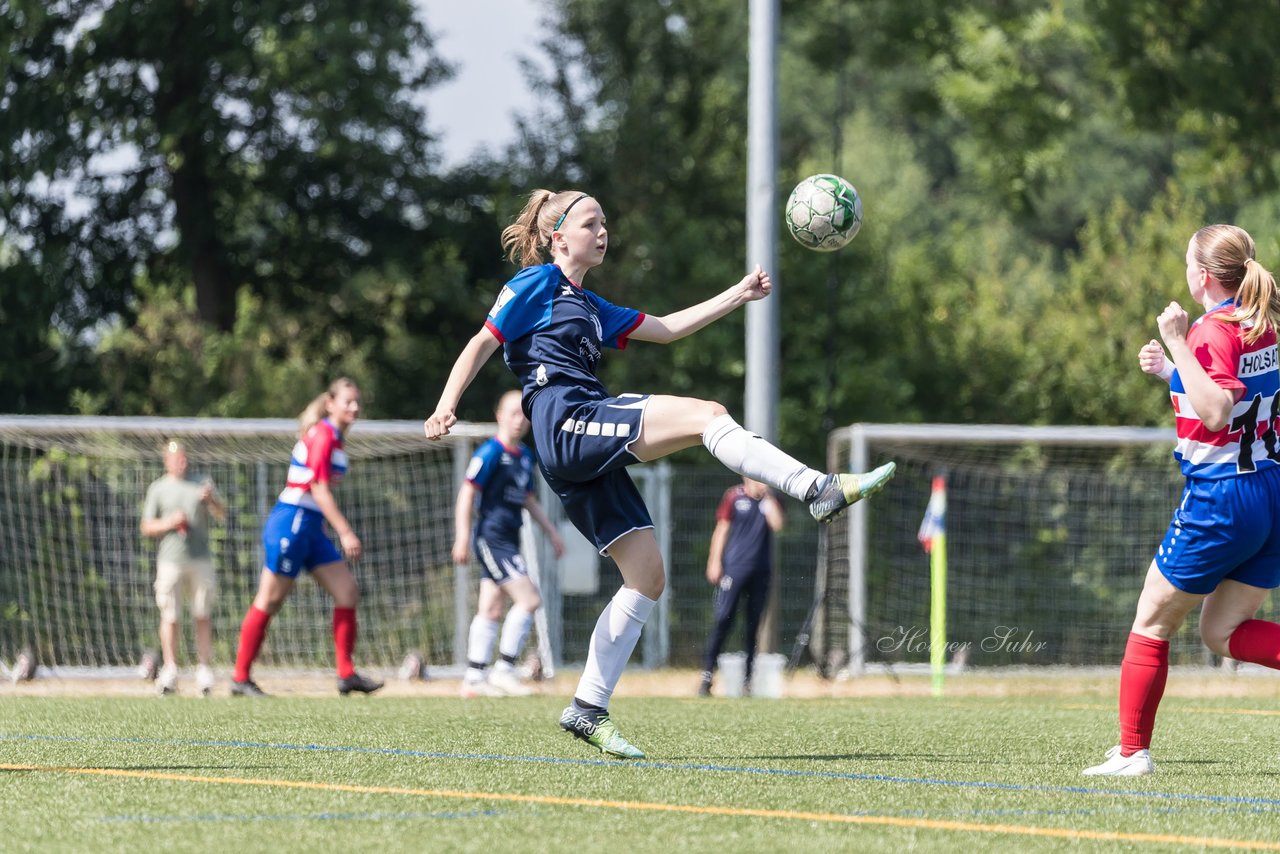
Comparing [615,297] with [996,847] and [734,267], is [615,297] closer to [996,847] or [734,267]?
[734,267]

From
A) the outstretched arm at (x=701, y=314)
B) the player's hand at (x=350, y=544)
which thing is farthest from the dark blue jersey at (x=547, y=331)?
the player's hand at (x=350, y=544)

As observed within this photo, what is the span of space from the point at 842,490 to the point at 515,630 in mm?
6526

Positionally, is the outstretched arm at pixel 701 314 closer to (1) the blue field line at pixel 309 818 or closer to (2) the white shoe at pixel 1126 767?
(2) the white shoe at pixel 1126 767

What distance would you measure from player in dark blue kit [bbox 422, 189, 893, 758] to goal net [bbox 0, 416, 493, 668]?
29.8ft

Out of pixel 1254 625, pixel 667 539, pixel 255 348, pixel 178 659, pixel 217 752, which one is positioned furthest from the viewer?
pixel 255 348

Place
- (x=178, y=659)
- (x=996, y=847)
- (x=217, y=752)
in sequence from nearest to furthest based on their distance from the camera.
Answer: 1. (x=996, y=847)
2. (x=217, y=752)
3. (x=178, y=659)

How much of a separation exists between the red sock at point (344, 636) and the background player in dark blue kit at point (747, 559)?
3.37 meters

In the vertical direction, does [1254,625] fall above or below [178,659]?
above

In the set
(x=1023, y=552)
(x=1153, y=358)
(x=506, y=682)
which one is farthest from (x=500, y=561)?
(x=1023, y=552)

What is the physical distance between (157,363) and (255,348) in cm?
126

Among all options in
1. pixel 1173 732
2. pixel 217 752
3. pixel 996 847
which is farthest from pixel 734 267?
pixel 996 847

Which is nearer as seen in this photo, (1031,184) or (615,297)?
(1031,184)

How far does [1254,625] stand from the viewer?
19.2 feet

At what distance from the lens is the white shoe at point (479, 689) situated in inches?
463
